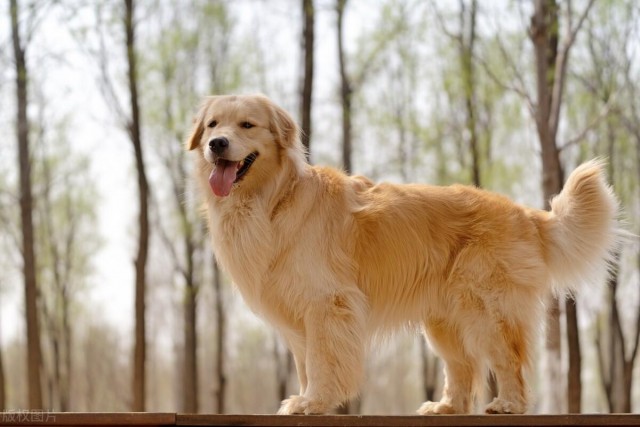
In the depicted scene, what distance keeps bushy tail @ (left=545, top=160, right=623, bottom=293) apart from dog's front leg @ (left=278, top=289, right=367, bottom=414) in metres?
1.63

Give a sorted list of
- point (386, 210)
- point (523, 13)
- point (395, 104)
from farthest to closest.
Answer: point (395, 104) < point (523, 13) < point (386, 210)

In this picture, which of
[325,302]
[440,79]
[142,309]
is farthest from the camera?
[440,79]

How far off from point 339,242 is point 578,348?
8.43 metres

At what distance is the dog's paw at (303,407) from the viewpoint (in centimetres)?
530

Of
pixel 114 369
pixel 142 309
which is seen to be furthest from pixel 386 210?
pixel 114 369

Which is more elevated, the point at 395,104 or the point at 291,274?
the point at 395,104

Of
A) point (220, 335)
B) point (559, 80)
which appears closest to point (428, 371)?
point (220, 335)

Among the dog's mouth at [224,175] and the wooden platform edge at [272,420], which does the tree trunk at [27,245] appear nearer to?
the dog's mouth at [224,175]

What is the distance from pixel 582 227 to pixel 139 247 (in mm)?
9003

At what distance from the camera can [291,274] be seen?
568 cm

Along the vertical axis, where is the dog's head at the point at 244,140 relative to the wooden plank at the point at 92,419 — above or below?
above

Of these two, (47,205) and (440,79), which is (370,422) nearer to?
(440,79)

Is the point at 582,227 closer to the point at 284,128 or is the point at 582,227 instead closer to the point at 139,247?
the point at 284,128

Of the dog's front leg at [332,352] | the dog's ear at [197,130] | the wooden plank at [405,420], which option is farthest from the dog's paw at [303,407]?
the dog's ear at [197,130]
